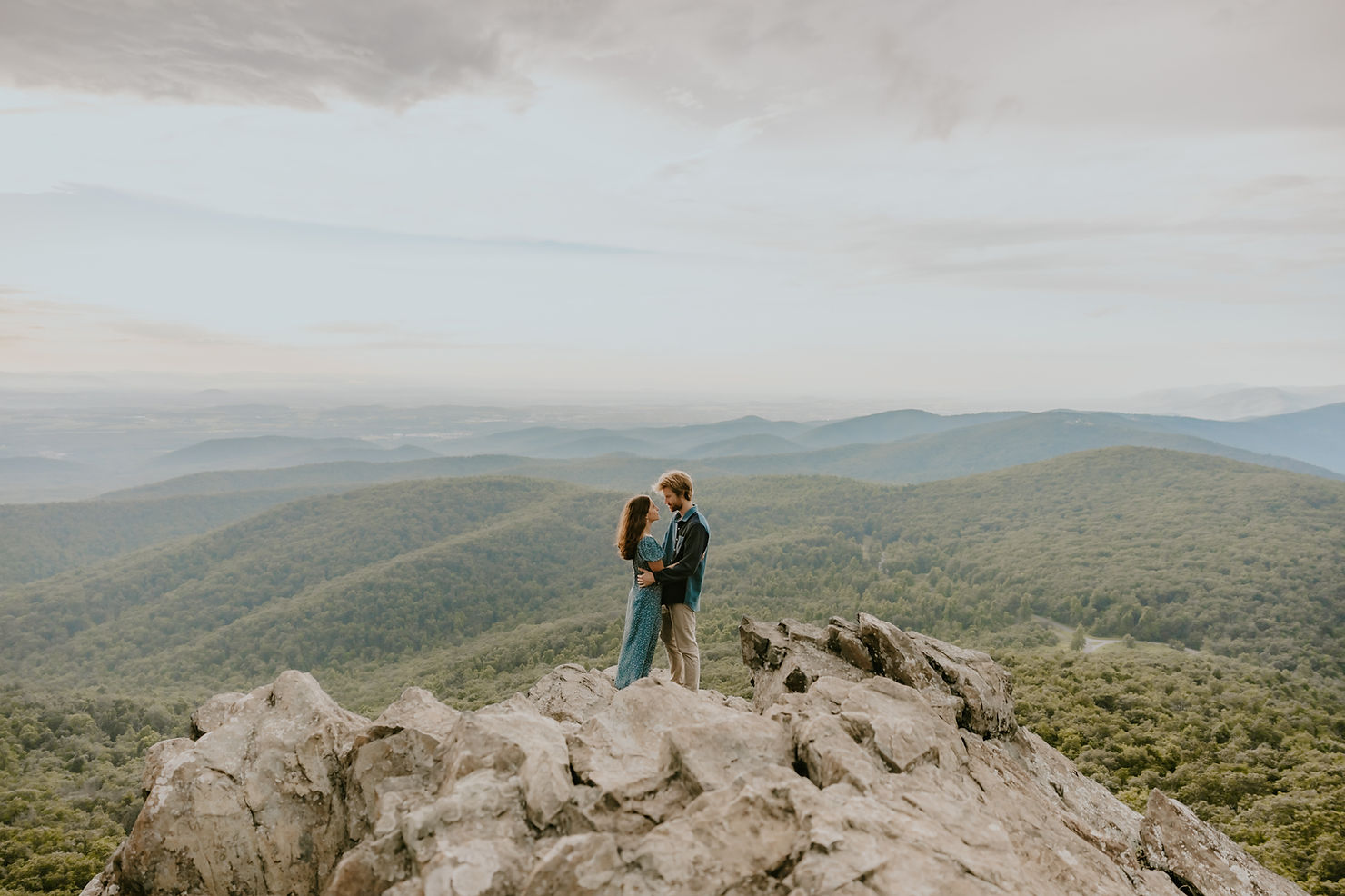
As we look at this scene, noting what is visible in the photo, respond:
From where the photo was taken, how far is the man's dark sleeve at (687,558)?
1316 centimetres

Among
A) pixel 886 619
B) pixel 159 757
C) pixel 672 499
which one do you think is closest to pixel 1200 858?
pixel 672 499

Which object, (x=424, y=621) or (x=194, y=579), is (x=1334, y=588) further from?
(x=194, y=579)

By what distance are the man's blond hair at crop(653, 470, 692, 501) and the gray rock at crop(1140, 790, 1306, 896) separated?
11.0m

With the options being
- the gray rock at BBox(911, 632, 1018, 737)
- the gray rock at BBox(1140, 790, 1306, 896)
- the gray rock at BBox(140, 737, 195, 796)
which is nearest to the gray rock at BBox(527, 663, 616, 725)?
the gray rock at BBox(140, 737, 195, 796)

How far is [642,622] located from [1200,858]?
11243mm

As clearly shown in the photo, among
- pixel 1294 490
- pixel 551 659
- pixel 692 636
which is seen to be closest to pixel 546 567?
pixel 551 659

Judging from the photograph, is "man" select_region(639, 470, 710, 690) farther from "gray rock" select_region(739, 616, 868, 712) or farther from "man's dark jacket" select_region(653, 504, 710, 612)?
"gray rock" select_region(739, 616, 868, 712)

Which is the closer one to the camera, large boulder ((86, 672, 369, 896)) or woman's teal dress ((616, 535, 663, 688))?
large boulder ((86, 672, 369, 896))

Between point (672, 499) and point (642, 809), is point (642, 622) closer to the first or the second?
point (672, 499)

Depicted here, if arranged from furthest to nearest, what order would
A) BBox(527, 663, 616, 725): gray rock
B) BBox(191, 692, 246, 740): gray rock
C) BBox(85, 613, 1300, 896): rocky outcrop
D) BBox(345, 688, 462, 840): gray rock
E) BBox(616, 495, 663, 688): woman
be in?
BBox(527, 663, 616, 725): gray rock, BBox(616, 495, 663, 688): woman, BBox(191, 692, 246, 740): gray rock, BBox(345, 688, 462, 840): gray rock, BBox(85, 613, 1300, 896): rocky outcrop

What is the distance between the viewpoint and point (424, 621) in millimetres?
148500

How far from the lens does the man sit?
13.2 metres

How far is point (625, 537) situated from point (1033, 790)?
9.30m

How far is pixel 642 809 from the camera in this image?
26.1 feet
